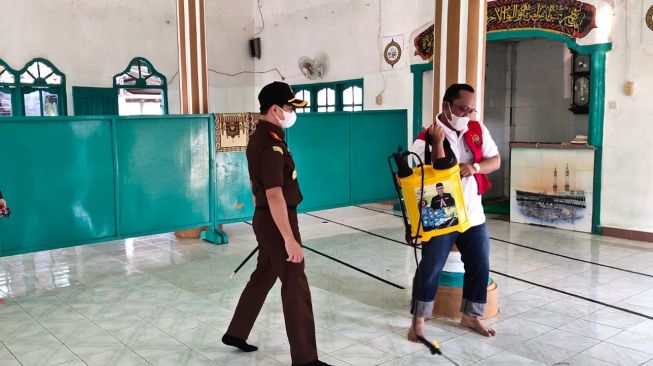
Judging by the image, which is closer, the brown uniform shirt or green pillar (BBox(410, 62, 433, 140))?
the brown uniform shirt

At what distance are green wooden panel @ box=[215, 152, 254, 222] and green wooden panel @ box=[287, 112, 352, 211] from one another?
68cm

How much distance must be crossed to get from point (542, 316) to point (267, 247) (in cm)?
229

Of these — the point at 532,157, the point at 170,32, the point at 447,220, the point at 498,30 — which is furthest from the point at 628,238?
the point at 170,32

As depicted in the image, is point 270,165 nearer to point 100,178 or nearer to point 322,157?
point 100,178

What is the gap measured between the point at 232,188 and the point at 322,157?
1.32 meters

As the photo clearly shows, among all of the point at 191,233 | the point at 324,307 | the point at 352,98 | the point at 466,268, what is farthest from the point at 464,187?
the point at 352,98

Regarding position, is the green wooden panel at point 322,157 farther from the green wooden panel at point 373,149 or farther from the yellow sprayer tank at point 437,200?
the yellow sprayer tank at point 437,200

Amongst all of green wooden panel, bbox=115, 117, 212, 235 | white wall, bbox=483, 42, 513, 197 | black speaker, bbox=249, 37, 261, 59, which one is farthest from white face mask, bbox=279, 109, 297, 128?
black speaker, bbox=249, 37, 261, 59

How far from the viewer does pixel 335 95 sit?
11.2m

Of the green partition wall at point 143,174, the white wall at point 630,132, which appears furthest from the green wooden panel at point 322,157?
the white wall at point 630,132

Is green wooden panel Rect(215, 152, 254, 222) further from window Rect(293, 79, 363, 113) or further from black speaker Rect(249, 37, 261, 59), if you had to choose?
black speaker Rect(249, 37, 261, 59)

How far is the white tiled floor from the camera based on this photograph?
375 centimetres

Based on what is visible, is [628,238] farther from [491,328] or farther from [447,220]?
[447,220]

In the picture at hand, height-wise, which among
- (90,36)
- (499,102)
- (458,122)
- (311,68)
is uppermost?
(90,36)
